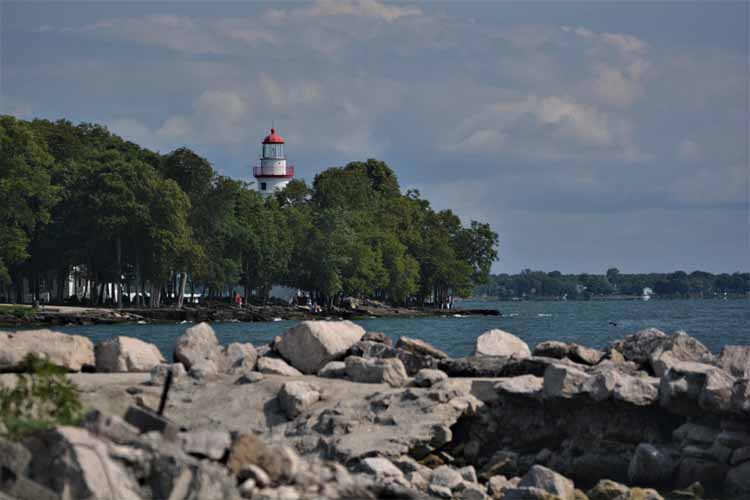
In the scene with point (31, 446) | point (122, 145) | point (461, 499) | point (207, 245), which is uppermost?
point (122, 145)

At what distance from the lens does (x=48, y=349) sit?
20.8 meters

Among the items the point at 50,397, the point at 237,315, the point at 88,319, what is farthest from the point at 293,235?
the point at 50,397

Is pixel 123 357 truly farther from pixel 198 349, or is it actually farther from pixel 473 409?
pixel 473 409

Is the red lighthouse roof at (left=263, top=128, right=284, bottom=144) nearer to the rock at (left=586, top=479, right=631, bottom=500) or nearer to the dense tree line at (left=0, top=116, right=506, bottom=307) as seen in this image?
the dense tree line at (left=0, top=116, right=506, bottom=307)

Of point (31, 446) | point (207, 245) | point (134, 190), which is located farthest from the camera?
point (207, 245)

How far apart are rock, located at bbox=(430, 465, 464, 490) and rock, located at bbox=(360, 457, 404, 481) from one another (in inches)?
17.9

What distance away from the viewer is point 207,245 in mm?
86375

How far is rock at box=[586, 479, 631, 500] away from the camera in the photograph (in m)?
16.5

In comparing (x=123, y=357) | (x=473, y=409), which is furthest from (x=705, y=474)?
(x=123, y=357)

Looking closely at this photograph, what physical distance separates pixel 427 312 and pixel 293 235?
15.8 metres

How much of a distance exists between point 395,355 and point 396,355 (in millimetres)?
24

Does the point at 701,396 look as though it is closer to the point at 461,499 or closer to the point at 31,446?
the point at 461,499

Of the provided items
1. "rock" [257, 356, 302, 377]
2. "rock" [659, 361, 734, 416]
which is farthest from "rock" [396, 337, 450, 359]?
"rock" [659, 361, 734, 416]

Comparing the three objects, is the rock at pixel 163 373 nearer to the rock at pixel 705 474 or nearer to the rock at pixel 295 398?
the rock at pixel 295 398
